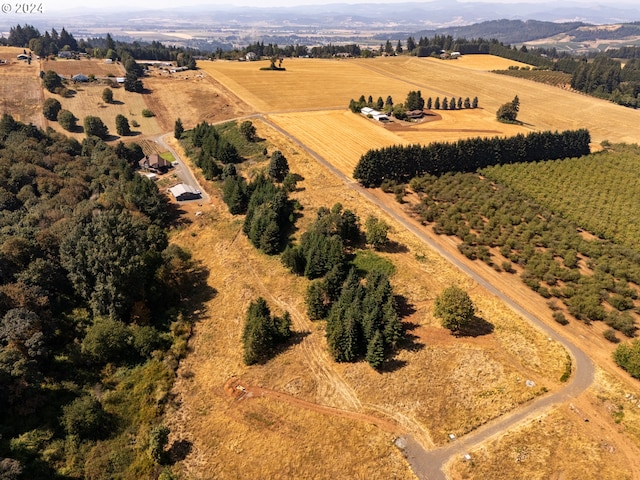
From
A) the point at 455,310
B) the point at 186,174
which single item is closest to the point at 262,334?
the point at 455,310

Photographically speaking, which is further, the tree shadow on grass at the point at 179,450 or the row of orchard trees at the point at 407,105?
the row of orchard trees at the point at 407,105

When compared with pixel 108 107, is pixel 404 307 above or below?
below

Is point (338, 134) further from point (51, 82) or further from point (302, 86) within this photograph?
point (51, 82)

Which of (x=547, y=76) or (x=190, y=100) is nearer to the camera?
(x=190, y=100)

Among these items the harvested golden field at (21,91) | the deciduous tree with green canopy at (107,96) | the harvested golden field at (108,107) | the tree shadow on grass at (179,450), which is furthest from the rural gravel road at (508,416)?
the deciduous tree with green canopy at (107,96)

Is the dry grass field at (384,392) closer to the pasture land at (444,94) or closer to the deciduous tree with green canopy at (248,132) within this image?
the deciduous tree with green canopy at (248,132)

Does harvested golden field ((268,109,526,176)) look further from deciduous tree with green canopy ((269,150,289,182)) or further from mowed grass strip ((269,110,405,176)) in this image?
deciduous tree with green canopy ((269,150,289,182))
